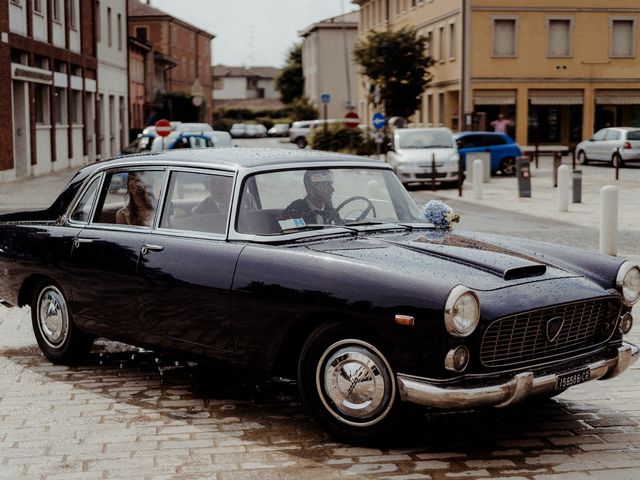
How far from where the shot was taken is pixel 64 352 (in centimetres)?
754

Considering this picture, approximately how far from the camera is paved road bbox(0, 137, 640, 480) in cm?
519

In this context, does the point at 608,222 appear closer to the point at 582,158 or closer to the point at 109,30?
the point at 582,158

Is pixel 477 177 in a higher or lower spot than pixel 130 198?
lower

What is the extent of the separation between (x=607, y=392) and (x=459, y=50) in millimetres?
44865

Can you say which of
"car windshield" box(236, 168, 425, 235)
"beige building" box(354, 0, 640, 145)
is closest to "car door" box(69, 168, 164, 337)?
"car windshield" box(236, 168, 425, 235)

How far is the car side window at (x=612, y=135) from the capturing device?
1583 inches

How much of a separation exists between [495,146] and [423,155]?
684 centimetres

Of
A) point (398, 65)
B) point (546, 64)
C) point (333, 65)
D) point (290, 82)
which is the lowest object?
point (546, 64)

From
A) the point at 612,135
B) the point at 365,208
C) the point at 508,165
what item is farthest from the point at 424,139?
the point at 365,208

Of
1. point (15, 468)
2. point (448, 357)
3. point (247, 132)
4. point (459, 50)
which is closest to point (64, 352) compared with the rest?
point (15, 468)

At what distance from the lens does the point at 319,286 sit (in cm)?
559

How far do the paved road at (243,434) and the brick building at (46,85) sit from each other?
85.4 ft

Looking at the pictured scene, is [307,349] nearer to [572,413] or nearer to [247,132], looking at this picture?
[572,413]

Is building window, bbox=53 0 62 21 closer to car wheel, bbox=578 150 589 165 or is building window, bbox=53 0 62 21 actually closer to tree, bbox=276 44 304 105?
car wheel, bbox=578 150 589 165
